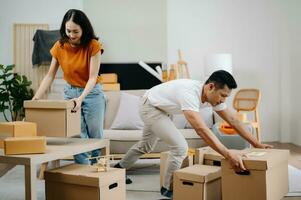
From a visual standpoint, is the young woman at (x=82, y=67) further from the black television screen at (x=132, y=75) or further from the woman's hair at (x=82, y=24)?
the black television screen at (x=132, y=75)

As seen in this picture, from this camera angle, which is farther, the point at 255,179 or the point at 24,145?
the point at 255,179

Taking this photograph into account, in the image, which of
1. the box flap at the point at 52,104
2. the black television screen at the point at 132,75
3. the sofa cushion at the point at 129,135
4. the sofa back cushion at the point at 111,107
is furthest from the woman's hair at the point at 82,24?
the black television screen at the point at 132,75

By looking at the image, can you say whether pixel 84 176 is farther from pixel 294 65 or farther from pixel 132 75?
pixel 294 65

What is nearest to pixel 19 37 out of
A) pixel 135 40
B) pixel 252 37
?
pixel 135 40

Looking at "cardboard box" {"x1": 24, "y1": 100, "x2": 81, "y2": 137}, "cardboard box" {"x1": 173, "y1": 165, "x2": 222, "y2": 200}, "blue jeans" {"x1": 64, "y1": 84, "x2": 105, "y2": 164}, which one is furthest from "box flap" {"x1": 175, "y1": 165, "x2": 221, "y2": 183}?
"cardboard box" {"x1": 24, "y1": 100, "x2": 81, "y2": 137}

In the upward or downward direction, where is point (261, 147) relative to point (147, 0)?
downward

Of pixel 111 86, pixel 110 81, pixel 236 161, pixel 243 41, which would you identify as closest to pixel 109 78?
pixel 110 81

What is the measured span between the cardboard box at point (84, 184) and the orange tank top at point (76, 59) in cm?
62

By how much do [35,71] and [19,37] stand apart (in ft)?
1.75

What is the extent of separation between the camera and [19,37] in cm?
563

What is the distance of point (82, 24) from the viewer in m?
2.43

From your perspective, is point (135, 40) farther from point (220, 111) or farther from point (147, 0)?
point (220, 111)

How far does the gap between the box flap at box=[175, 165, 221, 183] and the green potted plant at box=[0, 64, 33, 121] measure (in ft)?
11.5

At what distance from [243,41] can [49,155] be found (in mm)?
4352
